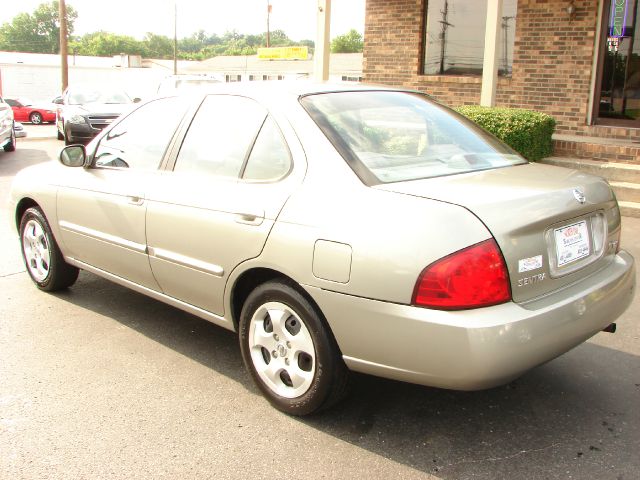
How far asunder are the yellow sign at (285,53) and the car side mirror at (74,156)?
45.5 metres

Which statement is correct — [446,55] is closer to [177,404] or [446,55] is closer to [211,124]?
[211,124]

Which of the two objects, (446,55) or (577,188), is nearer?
(577,188)

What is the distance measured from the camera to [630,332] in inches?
174

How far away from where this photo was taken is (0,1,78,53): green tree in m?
120

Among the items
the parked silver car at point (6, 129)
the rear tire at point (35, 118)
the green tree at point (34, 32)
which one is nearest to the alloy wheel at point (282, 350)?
the parked silver car at point (6, 129)

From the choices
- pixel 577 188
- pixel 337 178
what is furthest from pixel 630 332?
pixel 337 178

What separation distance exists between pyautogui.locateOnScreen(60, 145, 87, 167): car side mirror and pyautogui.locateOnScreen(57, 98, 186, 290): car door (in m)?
0.08

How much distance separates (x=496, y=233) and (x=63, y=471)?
214 centimetres

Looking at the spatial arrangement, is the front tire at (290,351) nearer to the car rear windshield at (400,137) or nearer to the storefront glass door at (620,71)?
the car rear windshield at (400,137)

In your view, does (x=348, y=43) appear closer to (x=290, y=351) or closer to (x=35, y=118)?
(x=35, y=118)

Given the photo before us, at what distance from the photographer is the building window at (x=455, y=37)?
12422mm

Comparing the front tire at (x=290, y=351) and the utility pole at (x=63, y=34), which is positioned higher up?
the utility pole at (x=63, y=34)

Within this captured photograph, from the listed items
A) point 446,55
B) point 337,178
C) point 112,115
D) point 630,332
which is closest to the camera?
point 337,178

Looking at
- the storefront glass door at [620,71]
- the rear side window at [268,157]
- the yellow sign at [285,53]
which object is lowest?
the rear side window at [268,157]
